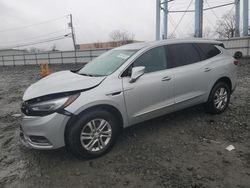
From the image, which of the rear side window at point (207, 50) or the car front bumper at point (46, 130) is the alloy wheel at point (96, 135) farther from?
the rear side window at point (207, 50)

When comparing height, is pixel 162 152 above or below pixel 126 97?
below

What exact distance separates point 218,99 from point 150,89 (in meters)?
1.96

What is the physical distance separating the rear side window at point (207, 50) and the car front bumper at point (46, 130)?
3064 millimetres

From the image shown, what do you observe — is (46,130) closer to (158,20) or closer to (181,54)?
(181,54)

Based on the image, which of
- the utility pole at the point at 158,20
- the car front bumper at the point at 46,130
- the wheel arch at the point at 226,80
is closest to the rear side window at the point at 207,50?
the wheel arch at the point at 226,80

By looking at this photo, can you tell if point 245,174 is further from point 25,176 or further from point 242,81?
point 242,81

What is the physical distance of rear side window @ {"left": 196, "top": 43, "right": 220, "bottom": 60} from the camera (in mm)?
4754

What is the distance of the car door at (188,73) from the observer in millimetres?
4215

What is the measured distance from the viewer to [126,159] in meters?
3.46

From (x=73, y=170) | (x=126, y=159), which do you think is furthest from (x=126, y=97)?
(x=73, y=170)

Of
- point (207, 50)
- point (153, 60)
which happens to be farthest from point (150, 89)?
point (207, 50)

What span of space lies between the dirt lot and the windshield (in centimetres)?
122

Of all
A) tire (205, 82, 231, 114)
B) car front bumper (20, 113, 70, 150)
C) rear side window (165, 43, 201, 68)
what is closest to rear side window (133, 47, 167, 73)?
rear side window (165, 43, 201, 68)

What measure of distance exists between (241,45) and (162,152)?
1637 cm
